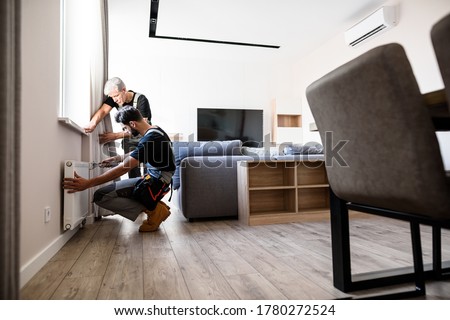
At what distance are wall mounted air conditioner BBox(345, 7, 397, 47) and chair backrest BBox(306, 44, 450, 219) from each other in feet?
12.0

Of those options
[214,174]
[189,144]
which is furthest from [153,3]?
[214,174]

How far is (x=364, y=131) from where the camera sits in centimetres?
96

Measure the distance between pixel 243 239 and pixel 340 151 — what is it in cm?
123

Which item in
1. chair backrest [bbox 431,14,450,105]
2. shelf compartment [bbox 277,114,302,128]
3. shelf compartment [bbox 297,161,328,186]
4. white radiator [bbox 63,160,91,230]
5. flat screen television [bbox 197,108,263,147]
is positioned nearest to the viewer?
chair backrest [bbox 431,14,450,105]

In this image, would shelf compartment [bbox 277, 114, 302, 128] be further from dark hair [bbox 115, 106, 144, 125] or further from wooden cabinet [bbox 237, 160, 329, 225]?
dark hair [bbox 115, 106, 144, 125]

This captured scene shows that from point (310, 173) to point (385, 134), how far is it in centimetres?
214

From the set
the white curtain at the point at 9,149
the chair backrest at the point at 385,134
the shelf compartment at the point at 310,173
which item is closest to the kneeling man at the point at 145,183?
the shelf compartment at the point at 310,173

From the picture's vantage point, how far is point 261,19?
4.42 m

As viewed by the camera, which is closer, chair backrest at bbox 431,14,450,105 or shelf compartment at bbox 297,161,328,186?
chair backrest at bbox 431,14,450,105

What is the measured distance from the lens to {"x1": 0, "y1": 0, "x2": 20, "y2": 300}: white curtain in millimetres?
845

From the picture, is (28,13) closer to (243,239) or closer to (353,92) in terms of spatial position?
(353,92)

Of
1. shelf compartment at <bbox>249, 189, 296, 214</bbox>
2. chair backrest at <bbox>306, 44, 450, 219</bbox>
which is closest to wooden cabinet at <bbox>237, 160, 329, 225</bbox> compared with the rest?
shelf compartment at <bbox>249, 189, 296, 214</bbox>

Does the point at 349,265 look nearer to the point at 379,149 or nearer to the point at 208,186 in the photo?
the point at 379,149

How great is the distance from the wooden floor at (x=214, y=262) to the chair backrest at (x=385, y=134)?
52cm
